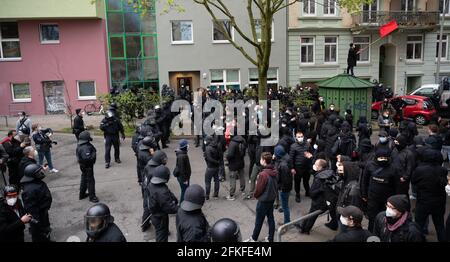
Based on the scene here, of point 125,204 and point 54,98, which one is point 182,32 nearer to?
point 54,98

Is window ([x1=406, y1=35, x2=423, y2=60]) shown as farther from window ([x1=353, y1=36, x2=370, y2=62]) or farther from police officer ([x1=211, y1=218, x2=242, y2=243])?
police officer ([x1=211, y1=218, x2=242, y2=243])

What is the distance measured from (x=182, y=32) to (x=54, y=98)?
9.14 metres

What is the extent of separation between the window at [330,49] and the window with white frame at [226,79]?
647 cm

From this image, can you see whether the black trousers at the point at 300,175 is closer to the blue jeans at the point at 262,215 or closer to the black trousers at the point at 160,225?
the blue jeans at the point at 262,215

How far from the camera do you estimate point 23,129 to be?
12.5 m

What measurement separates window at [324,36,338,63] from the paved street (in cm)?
1724

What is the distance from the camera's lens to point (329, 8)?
88.0 feet

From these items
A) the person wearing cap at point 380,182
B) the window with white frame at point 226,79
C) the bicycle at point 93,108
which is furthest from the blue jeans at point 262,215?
the window with white frame at point 226,79

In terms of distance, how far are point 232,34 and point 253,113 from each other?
45.1 feet

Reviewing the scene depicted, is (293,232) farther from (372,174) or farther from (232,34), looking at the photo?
(232,34)

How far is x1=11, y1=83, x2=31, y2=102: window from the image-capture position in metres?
24.1

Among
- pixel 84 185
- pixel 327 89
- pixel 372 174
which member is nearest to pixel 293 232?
pixel 372 174

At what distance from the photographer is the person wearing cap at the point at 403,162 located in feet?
23.9

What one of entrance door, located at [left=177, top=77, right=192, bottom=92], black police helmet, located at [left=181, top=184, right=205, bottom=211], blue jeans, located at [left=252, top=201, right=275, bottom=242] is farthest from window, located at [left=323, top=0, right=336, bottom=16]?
black police helmet, located at [left=181, top=184, right=205, bottom=211]
